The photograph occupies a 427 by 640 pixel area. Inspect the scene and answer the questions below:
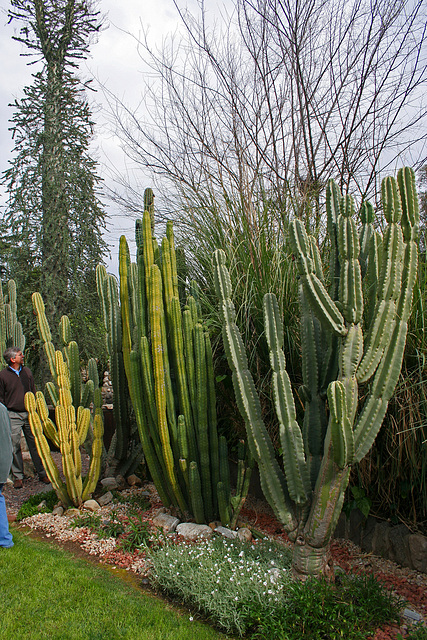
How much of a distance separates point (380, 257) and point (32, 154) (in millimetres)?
5896

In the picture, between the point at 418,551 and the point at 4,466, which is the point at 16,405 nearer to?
the point at 4,466

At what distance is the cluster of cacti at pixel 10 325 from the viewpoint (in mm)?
6117

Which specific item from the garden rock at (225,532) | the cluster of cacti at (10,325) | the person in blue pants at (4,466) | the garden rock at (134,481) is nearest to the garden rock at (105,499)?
the garden rock at (134,481)

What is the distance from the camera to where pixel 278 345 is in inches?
113

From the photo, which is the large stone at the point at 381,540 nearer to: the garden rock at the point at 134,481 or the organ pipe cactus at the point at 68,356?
the garden rock at the point at 134,481

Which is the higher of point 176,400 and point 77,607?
point 176,400

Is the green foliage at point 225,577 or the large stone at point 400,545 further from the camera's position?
the large stone at point 400,545

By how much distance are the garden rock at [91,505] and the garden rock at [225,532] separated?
1232 mm

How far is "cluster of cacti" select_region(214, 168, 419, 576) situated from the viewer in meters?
2.63

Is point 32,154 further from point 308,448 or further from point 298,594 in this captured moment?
point 298,594

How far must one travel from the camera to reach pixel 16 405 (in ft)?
16.2

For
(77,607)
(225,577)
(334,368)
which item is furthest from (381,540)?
(77,607)

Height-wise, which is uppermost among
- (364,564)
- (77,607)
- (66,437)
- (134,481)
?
(66,437)

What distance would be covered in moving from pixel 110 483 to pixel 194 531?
1.37 metres
